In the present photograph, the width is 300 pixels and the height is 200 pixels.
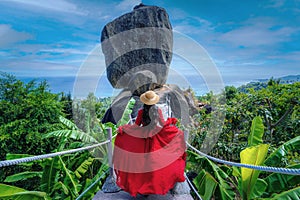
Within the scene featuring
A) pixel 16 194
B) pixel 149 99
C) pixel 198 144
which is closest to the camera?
pixel 16 194

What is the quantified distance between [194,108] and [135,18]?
5693 mm

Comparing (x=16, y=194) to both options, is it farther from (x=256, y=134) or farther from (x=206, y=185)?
(x=256, y=134)

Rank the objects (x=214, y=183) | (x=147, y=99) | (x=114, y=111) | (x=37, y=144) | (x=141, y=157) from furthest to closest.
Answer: (x=114, y=111) → (x=37, y=144) → (x=214, y=183) → (x=147, y=99) → (x=141, y=157)

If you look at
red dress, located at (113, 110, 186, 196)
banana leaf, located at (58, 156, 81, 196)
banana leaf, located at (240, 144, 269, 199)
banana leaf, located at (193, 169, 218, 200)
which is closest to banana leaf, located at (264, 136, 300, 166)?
banana leaf, located at (240, 144, 269, 199)

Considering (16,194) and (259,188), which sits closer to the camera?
(16,194)

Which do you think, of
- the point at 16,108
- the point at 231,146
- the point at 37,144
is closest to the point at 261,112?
the point at 231,146

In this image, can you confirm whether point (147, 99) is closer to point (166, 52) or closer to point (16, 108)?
point (16, 108)

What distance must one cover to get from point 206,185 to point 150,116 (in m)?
1.15

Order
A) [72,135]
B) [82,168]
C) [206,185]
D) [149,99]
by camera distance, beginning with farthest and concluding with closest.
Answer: [72,135] → [82,168] → [206,185] → [149,99]

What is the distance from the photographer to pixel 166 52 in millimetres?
11727

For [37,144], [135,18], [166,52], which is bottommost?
[37,144]

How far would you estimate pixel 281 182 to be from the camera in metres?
2.55

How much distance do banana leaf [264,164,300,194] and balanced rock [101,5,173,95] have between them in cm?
915

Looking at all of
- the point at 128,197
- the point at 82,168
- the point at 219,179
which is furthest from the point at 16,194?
the point at 219,179
